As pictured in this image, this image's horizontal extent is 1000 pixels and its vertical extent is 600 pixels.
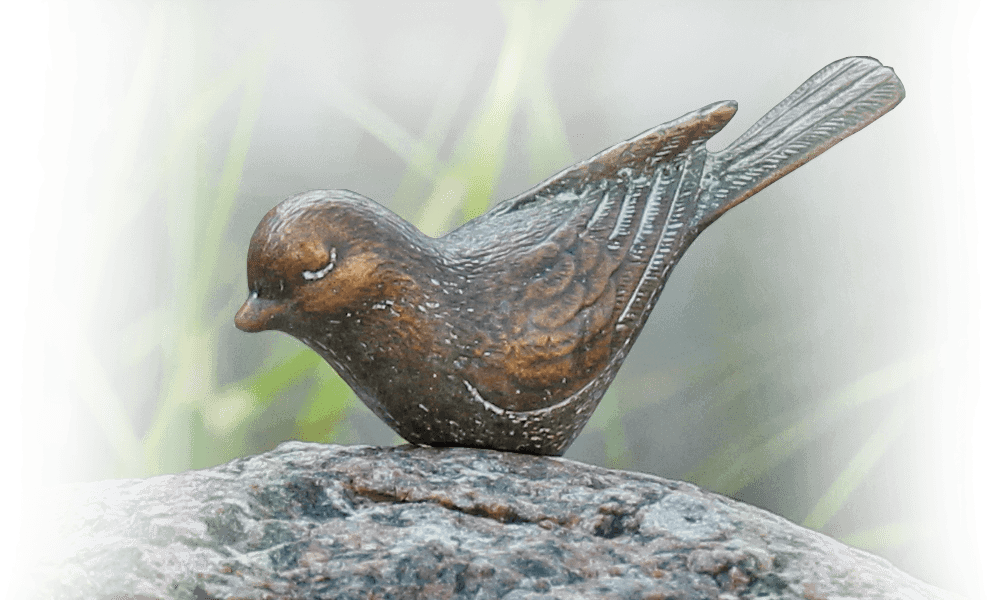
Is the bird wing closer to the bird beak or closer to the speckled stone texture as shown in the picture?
the speckled stone texture

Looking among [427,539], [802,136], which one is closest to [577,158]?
[802,136]

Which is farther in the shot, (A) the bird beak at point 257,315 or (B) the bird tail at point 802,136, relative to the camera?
(B) the bird tail at point 802,136

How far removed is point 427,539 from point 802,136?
0.93m

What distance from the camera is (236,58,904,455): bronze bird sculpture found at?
117cm

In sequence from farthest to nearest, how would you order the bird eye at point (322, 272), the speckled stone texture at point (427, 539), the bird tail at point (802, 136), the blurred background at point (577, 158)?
the blurred background at point (577, 158)
the bird tail at point (802, 136)
the bird eye at point (322, 272)
the speckled stone texture at point (427, 539)

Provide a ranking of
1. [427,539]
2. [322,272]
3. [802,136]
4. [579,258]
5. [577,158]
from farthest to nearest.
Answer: [577,158], [802,136], [579,258], [322,272], [427,539]

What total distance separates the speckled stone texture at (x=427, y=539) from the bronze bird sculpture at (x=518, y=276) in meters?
0.10

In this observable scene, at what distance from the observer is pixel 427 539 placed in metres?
A: 0.96

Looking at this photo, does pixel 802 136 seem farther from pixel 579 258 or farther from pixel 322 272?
pixel 322 272

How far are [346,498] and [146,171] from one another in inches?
37.4

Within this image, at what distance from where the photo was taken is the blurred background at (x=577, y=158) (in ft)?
5.37

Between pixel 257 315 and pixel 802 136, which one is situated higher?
pixel 802 136

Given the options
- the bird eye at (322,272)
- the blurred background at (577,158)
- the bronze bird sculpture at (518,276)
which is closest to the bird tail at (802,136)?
the bronze bird sculpture at (518,276)

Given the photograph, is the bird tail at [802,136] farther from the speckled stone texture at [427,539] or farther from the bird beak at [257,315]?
the bird beak at [257,315]
